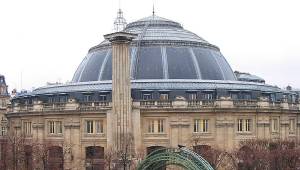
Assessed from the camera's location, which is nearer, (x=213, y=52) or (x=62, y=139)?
(x=62, y=139)

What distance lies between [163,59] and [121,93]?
1786 centimetres

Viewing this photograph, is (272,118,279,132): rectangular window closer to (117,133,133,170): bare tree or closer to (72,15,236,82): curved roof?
(72,15,236,82): curved roof

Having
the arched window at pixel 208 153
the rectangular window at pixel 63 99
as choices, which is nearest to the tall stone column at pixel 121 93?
the arched window at pixel 208 153

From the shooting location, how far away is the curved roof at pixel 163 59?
90.9 metres

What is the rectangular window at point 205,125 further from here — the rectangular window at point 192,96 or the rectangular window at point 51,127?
the rectangular window at point 51,127

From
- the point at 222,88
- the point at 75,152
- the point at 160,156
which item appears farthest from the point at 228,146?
the point at 160,156

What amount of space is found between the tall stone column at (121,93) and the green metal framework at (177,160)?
17057 millimetres

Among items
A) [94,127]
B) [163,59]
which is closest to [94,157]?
[94,127]

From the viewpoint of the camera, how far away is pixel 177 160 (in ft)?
174

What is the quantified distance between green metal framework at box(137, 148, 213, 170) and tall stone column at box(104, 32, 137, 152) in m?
17.1

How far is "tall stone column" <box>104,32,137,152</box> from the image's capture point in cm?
7519

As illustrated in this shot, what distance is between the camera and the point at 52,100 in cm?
8712

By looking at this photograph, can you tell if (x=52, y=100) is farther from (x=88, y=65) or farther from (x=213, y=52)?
(x=213, y=52)

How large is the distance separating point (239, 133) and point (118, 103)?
16494mm
